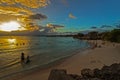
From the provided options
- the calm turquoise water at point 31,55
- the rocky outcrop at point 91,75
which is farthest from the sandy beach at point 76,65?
the rocky outcrop at point 91,75

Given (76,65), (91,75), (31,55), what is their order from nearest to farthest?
(91,75) < (76,65) < (31,55)

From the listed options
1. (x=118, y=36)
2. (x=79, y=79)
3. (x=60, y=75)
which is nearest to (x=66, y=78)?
(x=60, y=75)

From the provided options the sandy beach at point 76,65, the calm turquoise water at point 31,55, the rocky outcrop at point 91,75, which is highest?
the rocky outcrop at point 91,75

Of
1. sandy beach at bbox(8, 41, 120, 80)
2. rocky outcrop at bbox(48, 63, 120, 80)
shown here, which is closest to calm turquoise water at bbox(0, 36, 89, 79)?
sandy beach at bbox(8, 41, 120, 80)

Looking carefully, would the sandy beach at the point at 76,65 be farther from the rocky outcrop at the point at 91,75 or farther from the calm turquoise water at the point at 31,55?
the rocky outcrop at the point at 91,75

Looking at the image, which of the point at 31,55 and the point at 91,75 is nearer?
the point at 91,75

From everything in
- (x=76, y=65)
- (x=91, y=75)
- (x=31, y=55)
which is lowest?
(x=31, y=55)

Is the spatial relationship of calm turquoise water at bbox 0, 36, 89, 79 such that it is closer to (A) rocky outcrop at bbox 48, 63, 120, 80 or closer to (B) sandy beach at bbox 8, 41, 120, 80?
(B) sandy beach at bbox 8, 41, 120, 80

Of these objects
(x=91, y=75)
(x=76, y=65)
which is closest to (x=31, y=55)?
(x=76, y=65)

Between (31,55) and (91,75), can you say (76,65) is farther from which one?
(31,55)

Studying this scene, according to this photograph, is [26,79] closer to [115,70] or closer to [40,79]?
[40,79]

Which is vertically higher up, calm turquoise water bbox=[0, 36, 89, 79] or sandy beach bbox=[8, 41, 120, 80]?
sandy beach bbox=[8, 41, 120, 80]

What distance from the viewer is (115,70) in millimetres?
11570

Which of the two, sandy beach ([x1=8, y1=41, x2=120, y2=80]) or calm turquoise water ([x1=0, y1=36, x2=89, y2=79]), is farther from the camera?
calm turquoise water ([x1=0, y1=36, x2=89, y2=79])
